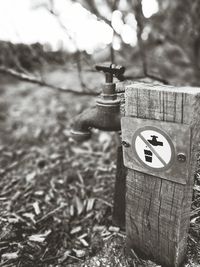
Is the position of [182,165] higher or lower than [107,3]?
lower

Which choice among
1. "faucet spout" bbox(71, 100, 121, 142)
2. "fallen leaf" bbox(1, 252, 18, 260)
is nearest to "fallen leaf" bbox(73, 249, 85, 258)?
"fallen leaf" bbox(1, 252, 18, 260)

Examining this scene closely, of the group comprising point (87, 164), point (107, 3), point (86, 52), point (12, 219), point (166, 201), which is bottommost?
point (12, 219)

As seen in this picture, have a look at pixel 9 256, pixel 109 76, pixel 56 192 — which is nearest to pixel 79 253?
pixel 9 256

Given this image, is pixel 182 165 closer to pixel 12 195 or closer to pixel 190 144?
pixel 190 144

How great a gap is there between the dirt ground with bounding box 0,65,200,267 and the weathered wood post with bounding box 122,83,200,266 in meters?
0.24

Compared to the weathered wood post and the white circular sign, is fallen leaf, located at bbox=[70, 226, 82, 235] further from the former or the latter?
the white circular sign

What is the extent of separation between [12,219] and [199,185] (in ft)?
5.53

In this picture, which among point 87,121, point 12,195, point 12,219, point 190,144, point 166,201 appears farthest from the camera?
point 12,195

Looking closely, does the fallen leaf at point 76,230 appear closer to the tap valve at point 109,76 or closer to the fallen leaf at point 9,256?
the fallen leaf at point 9,256

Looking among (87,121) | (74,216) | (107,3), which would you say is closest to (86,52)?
(107,3)

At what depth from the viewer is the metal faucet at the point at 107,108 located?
1938 millimetres

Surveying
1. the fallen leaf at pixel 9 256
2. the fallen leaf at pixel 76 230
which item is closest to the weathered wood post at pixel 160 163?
the fallen leaf at pixel 76 230

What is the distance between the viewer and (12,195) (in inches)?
118

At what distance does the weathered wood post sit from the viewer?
143 centimetres
